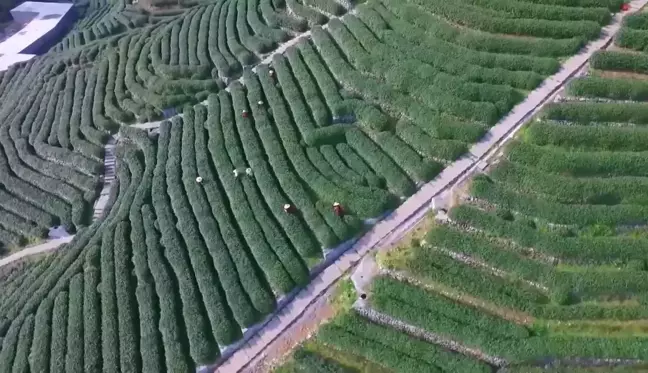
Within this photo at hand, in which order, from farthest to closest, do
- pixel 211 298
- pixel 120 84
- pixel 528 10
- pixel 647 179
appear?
pixel 120 84 < pixel 528 10 < pixel 211 298 < pixel 647 179

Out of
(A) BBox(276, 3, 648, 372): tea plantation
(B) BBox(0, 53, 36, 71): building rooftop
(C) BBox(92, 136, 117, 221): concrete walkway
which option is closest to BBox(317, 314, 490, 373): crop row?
(A) BBox(276, 3, 648, 372): tea plantation

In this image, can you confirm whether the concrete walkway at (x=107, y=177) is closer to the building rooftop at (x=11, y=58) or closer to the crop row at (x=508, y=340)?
the crop row at (x=508, y=340)

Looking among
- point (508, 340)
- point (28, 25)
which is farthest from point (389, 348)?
point (28, 25)

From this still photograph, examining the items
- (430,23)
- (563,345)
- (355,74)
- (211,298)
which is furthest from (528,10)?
(211,298)

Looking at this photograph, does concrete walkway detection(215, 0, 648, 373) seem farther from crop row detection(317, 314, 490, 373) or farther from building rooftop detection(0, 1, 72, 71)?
building rooftop detection(0, 1, 72, 71)

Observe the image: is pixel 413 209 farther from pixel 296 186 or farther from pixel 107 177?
pixel 107 177

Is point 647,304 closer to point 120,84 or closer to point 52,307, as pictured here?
point 52,307

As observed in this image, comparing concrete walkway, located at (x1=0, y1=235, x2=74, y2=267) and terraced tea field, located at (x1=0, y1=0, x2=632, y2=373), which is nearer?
terraced tea field, located at (x1=0, y1=0, x2=632, y2=373)

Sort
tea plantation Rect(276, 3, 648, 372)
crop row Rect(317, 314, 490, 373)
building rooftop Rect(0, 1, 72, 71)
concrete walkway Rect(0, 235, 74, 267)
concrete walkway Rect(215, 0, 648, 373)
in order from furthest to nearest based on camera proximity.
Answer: building rooftop Rect(0, 1, 72, 71) < concrete walkway Rect(0, 235, 74, 267) < concrete walkway Rect(215, 0, 648, 373) < crop row Rect(317, 314, 490, 373) < tea plantation Rect(276, 3, 648, 372)
